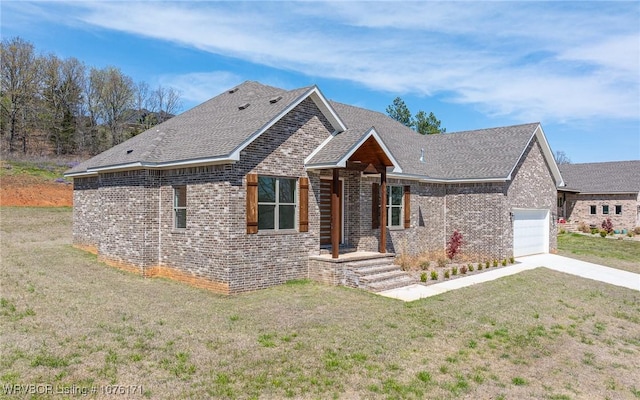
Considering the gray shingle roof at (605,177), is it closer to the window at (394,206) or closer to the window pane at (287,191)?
the window at (394,206)

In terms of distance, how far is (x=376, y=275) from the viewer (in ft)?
43.5

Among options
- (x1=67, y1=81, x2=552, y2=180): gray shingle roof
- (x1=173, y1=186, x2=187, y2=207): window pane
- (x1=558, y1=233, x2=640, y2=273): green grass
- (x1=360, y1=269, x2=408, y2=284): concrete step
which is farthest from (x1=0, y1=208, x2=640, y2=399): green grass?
(x1=558, y1=233, x2=640, y2=273): green grass

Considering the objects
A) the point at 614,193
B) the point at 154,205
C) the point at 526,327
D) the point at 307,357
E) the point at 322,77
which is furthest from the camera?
the point at 614,193

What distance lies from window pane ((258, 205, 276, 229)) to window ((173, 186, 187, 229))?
2497mm

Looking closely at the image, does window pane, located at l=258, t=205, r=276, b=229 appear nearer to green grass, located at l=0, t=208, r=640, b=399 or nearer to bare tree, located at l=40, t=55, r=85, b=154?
green grass, located at l=0, t=208, r=640, b=399

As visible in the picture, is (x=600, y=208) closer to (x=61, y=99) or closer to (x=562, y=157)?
(x=61, y=99)

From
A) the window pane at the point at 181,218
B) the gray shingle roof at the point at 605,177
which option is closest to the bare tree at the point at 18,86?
the window pane at the point at 181,218

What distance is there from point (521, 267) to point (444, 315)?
29.7 ft

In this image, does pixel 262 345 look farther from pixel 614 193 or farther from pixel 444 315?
pixel 614 193

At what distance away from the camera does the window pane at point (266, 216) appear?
12.7 metres

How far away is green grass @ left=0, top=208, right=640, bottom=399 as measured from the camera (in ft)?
21.3

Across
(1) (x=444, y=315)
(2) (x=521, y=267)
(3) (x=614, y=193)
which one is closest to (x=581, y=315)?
(1) (x=444, y=315)

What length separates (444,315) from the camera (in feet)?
33.8

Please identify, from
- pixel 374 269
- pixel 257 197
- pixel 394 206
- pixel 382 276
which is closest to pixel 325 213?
pixel 374 269
